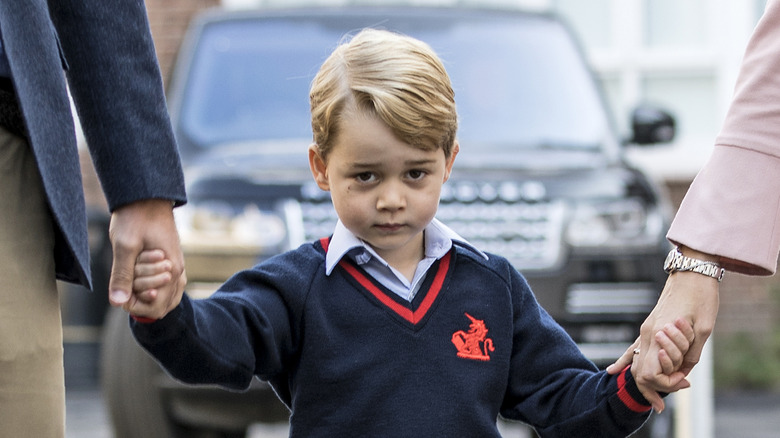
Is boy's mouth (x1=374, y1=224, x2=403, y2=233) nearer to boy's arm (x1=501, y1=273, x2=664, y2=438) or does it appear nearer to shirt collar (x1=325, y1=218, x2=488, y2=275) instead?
shirt collar (x1=325, y1=218, x2=488, y2=275)

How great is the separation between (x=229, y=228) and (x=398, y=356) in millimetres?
2584

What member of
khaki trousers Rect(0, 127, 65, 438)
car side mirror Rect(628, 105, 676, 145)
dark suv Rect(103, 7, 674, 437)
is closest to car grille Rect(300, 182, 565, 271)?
dark suv Rect(103, 7, 674, 437)

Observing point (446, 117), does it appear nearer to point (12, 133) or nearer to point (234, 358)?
point (234, 358)

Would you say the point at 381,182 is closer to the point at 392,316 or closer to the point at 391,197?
the point at 391,197

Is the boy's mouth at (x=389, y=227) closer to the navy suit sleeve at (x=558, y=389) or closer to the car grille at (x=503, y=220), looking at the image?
the navy suit sleeve at (x=558, y=389)

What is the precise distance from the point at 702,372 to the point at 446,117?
11.4 ft

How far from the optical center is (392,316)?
6.97 feet

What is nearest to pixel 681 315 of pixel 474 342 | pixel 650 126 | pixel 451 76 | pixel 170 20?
pixel 474 342

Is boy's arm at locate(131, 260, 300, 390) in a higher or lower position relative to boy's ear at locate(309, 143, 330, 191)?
lower

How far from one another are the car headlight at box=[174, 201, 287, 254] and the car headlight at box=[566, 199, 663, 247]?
3.62ft

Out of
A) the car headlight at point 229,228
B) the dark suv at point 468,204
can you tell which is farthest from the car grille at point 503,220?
the car headlight at point 229,228

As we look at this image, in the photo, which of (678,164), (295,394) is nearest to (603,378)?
(295,394)

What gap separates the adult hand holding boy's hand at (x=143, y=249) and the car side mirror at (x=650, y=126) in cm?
425

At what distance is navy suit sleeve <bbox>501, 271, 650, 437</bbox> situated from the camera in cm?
217
